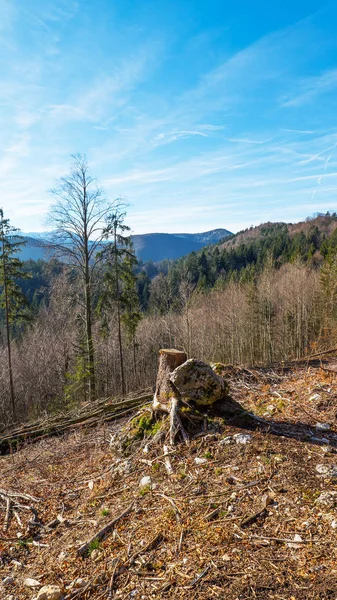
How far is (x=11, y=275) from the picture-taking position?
15273 mm

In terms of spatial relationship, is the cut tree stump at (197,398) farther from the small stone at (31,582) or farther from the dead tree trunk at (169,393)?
the small stone at (31,582)

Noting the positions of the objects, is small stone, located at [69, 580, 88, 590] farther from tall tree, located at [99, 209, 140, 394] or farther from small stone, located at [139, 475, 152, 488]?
tall tree, located at [99, 209, 140, 394]

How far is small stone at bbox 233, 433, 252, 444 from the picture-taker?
4.21m

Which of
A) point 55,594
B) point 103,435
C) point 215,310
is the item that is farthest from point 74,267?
point 215,310

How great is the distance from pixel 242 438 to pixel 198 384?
0.96 m

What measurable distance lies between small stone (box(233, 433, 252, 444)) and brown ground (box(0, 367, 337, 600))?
2.1 inches

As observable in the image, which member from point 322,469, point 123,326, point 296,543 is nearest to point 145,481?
point 296,543

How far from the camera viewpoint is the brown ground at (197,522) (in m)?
2.52

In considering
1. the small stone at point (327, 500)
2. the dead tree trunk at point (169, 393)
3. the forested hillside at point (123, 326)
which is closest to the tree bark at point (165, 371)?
the dead tree trunk at point (169, 393)

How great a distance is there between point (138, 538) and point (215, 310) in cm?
3050

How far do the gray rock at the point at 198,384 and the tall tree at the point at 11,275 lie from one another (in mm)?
12516

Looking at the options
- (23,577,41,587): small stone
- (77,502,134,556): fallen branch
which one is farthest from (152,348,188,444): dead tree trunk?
(23,577,41,587): small stone

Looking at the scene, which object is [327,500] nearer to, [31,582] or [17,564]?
[31,582]

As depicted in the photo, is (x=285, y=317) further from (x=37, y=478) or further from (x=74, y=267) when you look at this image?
(x=37, y=478)
